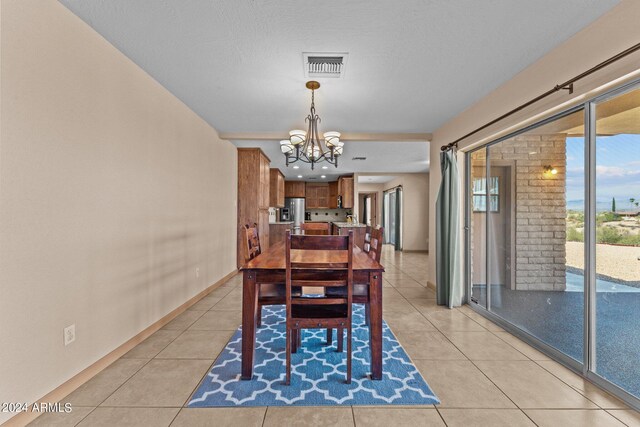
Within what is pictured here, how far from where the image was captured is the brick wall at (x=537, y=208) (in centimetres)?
294

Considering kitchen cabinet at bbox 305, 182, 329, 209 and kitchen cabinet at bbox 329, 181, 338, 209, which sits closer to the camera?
kitchen cabinet at bbox 329, 181, 338, 209

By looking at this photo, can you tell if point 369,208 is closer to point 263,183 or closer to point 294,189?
point 294,189

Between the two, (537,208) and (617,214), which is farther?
(537,208)

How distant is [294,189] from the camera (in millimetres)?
9523

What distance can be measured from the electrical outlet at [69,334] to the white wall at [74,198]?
1.5 inches

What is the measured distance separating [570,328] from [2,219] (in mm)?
4179

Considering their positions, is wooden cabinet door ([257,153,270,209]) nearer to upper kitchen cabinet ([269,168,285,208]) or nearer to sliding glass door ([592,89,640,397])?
upper kitchen cabinet ([269,168,285,208])

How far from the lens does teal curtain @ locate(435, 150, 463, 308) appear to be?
3475 millimetres

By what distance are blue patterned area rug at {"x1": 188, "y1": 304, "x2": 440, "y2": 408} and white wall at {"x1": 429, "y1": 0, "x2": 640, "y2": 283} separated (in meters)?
2.24

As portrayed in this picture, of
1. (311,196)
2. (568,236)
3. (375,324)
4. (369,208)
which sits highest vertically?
(311,196)

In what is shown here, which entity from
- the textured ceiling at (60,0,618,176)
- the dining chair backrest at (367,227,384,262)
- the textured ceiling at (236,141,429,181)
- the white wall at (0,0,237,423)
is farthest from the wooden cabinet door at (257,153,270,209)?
the dining chair backrest at (367,227,384,262)

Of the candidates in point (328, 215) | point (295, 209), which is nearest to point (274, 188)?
point (295, 209)

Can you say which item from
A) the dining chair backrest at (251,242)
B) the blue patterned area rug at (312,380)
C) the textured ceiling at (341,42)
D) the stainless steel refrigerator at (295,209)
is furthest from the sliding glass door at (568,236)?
the stainless steel refrigerator at (295,209)

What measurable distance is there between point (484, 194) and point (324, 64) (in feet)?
8.01
